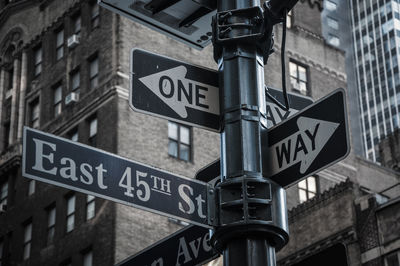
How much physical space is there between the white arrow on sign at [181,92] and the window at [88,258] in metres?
35.1

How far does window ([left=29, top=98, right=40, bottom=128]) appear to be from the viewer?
166ft

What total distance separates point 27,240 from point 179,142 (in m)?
9.42

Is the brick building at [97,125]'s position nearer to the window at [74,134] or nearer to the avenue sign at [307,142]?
the window at [74,134]

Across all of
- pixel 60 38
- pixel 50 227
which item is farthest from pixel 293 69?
pixel 50 227

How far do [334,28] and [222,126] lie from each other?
131 metres

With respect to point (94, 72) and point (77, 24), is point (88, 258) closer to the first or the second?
point (94, 72)

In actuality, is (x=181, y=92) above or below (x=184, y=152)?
below

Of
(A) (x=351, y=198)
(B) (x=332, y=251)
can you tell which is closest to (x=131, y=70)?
(B) (x=332, y=251)

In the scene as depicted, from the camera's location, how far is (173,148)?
44.4m

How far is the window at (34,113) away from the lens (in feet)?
166

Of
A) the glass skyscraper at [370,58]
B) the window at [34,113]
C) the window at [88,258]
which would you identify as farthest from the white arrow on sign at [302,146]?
the glass skyscraper at [370,58]

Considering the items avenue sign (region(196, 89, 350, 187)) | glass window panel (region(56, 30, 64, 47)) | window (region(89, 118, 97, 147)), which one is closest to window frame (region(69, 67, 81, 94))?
window (region(89, 118, 97, 147))

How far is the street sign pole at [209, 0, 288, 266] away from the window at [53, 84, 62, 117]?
4208 cm

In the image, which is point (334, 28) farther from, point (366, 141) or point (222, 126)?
point (222, 126)
